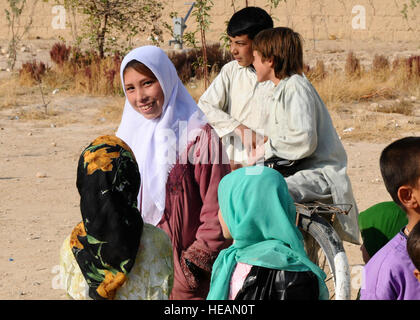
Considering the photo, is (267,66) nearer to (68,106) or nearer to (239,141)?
(239,141)

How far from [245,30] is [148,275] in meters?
2.36

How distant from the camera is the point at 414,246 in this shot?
2.41 meters

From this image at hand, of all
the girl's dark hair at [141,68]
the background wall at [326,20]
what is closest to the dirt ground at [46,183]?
the girl's dark hair at [141,68]

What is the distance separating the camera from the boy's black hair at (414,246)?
240 cm

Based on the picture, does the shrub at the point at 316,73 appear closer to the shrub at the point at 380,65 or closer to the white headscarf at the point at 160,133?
the shrub at the point at 380,65

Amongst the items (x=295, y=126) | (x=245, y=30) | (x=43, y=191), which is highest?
(x=245, y=30)

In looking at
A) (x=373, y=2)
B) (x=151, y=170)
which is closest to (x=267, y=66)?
(x=151, y=170)

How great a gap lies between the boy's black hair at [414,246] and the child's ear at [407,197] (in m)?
0.37

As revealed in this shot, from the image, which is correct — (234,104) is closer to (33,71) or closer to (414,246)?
(414,246)

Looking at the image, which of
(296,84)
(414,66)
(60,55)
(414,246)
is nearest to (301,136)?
(296,84)

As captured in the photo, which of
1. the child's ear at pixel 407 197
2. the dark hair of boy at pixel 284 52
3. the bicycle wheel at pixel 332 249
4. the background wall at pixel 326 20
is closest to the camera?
the child's ear at pixel 407 197

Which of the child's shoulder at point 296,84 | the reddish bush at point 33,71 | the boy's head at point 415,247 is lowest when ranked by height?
the boy's head at point 415,247

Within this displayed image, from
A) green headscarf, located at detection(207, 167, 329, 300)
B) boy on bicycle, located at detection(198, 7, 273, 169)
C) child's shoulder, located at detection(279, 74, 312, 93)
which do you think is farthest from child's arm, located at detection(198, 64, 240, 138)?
green headscarf, located at detection(207, 167, 329, 300)

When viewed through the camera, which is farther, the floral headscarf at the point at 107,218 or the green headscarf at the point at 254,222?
the green headscarf at the point at 254,222
